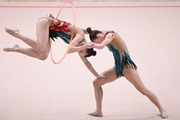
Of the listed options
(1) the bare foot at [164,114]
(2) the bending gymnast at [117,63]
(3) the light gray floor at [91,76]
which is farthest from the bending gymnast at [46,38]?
(1) the bare foot at [164,114]

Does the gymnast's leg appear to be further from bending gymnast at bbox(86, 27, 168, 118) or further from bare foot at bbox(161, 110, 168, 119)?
bare foot at bbox(161, 110, 168, 119)

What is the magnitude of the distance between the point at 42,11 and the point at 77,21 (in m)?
0.99

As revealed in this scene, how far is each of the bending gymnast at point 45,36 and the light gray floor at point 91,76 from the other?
0.67 m

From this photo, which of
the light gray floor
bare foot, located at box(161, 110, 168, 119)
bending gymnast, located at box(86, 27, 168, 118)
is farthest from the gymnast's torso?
bare foot, located at box(161, 110, 168, 119)

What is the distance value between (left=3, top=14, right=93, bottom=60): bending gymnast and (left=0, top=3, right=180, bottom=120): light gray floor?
0.67 m

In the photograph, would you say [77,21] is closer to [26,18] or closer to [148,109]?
[26,18]

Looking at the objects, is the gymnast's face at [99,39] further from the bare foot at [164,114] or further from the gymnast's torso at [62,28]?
the bare foot at [164,114]

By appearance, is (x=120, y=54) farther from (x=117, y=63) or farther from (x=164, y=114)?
(x=164, y=114)

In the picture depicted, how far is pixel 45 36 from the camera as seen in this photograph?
304 centimetres

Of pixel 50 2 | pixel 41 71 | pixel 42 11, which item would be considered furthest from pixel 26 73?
pixel 50 2

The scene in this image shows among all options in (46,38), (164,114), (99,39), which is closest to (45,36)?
(46,38)

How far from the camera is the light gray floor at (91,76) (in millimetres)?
3361

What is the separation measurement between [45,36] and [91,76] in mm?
1432

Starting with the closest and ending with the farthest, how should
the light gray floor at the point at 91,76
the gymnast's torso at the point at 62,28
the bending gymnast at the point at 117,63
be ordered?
the bending gymnast at the point at 117,63
the gymnast's torso at the point at 62,28
the light gray floor at the point at 91,76
